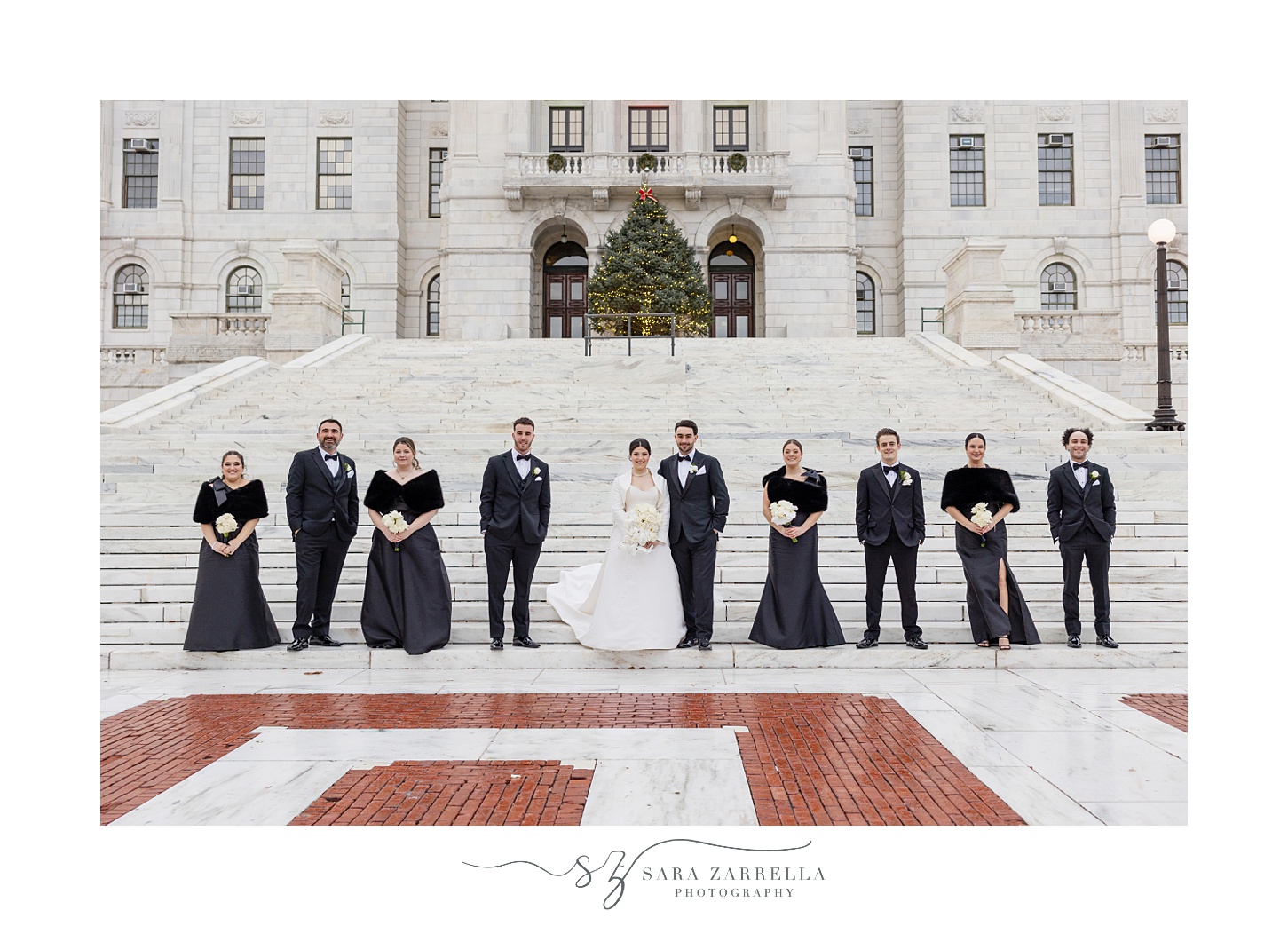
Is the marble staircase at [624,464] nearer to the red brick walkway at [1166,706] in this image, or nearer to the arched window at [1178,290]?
the red brick walkway at [1166,706]

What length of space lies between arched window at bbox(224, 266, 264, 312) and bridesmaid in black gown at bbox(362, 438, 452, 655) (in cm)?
2915

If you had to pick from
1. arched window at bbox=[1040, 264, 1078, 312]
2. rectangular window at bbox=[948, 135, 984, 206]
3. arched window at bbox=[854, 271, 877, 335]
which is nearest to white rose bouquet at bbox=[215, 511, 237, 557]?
arched window at bbox=[854, 271, 877, 335]

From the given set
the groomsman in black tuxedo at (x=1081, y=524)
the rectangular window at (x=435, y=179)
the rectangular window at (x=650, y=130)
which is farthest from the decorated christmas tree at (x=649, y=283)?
the groomsman in black tuxedo at (x=1081, y=524)

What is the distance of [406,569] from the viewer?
7812 millimetres

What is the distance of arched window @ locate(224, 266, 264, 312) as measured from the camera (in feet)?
111

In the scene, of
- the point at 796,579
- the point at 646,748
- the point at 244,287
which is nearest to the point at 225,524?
the point at 646,748

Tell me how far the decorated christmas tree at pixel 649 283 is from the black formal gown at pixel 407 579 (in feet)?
57.6

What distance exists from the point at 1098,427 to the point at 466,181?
23473mm

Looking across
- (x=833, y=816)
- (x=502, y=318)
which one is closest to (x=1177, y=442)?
(x=833, y=816)

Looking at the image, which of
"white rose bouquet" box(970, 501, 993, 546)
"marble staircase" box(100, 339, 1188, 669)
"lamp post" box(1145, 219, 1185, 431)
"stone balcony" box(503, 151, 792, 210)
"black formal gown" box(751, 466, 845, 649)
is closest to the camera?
"white rose bouquet" box(970, 501, 993, 546)

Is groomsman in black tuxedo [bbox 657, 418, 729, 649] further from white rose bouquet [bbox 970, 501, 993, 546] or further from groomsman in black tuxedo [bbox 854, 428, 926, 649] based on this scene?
white rose bouquet [bbox 970, 501, 993, 546]

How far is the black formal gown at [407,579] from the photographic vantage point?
7.80 m

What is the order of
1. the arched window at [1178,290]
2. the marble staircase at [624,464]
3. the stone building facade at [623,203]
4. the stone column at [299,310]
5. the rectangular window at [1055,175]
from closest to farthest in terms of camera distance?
the marble staircase at [624,464], the stone column at [299,310], the stone building facade at [623,203], the arched window at [1178,290], the rectangular window at [1055,175]

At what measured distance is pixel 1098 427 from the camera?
14.2 meters
